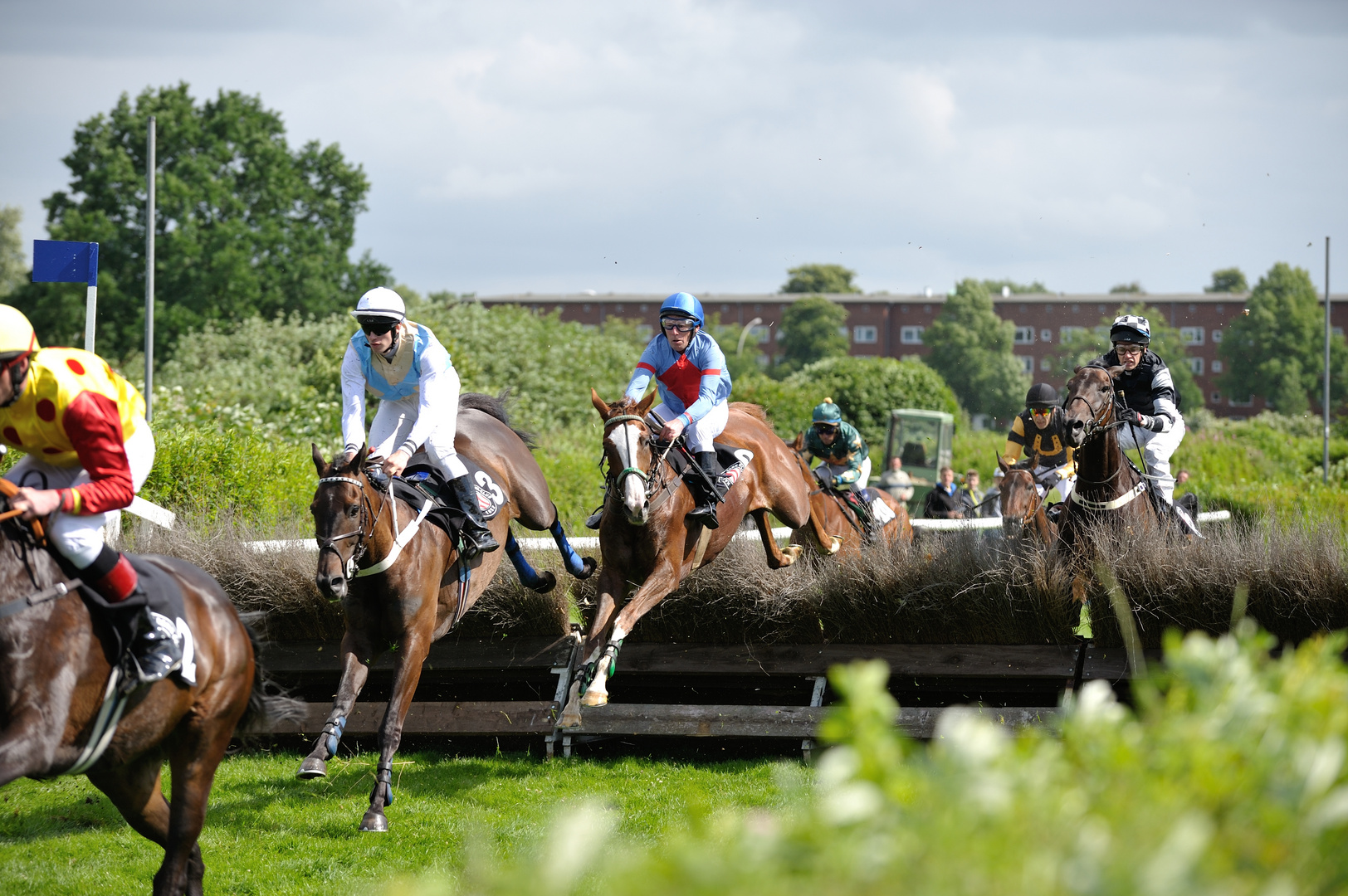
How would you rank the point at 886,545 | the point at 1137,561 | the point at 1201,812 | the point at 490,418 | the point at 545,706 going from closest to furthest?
the point at 1201,812
the point at 1137,561
the point at 545,706
the point at 886,545
the point at 490,418

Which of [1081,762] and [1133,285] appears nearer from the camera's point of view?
[1081,762]

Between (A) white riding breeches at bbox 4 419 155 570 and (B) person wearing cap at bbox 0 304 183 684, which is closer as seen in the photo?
(B) person wearing cap at bbox 0 304 183 684

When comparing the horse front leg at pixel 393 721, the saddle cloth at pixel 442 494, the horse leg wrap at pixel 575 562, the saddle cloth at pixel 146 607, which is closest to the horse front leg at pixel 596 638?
the horse leg wrap at pixel 575 562

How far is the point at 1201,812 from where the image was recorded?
1.59m

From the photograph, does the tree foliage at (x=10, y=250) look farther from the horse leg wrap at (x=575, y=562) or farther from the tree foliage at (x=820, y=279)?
the tree foliage at (x=820, y=279)

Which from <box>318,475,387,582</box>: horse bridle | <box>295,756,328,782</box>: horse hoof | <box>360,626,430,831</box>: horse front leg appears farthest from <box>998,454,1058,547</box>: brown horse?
<box>295,756,328,782</box>: horse hoof

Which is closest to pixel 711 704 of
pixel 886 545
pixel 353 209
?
pixel 886 545

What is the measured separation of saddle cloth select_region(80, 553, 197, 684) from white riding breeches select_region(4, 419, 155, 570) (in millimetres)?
152

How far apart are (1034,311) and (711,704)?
72558 mm

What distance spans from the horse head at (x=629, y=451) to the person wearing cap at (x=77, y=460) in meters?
3.14

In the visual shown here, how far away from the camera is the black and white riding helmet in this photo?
8359 millimetres

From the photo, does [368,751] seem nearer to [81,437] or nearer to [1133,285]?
[81,437]

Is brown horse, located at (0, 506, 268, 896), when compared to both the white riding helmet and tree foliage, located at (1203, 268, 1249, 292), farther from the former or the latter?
tree foliage, located at (1203, 268, 1249, 292)

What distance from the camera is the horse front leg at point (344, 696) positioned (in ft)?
20.2
